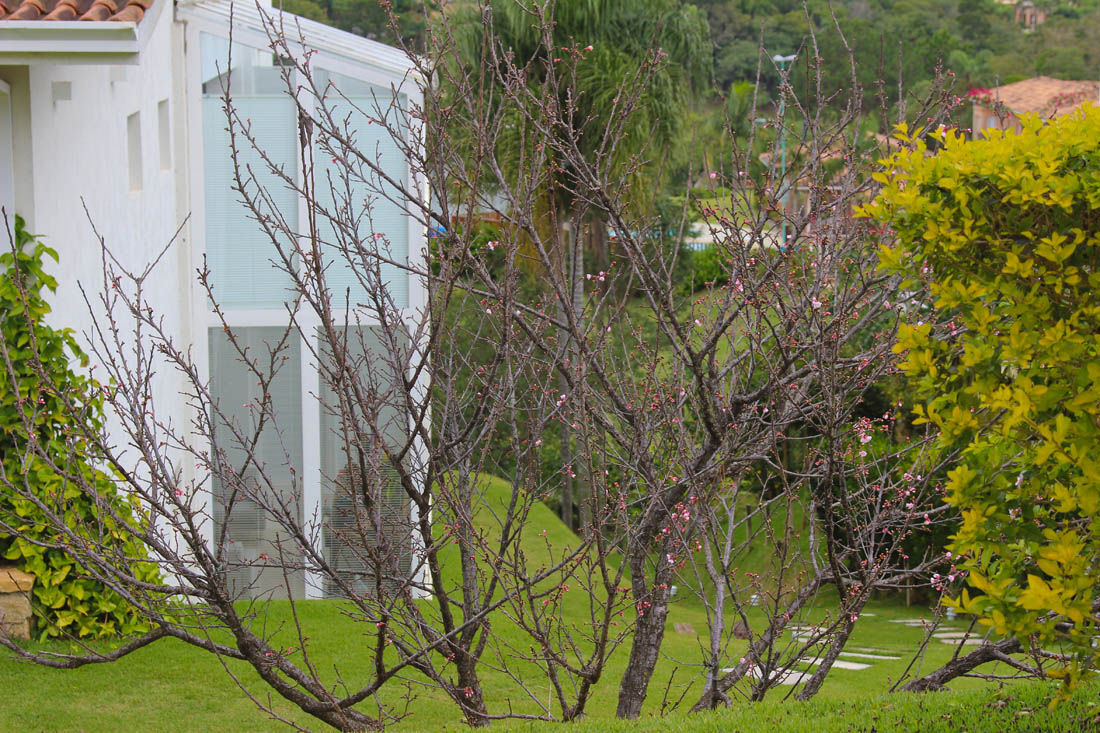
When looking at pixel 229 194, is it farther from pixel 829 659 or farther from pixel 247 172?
pixel 829 659

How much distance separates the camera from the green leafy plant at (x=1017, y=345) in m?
3.17

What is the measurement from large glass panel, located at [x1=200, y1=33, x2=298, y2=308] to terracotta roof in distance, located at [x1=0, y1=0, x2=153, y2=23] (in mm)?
4772

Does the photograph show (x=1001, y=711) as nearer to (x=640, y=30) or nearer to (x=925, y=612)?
(x=925, y=612)

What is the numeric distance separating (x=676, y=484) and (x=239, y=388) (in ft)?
26.7

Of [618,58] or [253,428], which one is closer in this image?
[253,428]

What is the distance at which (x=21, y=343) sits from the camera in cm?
721

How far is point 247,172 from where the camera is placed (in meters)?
11.6

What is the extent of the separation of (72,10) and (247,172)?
5102mm

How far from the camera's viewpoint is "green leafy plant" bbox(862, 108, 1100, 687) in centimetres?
317

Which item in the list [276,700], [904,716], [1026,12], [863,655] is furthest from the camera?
[1026,12]

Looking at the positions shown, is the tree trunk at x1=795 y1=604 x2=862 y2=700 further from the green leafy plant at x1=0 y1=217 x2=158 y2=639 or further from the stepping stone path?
the stepping stone path

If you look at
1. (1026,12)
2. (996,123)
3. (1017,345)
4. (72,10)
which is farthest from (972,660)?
(1026,12)

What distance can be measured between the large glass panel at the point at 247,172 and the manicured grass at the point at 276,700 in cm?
325

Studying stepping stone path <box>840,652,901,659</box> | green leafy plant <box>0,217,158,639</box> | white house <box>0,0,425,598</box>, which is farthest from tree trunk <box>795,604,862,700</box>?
stepping stone path <box>840,652,901,659</box>
